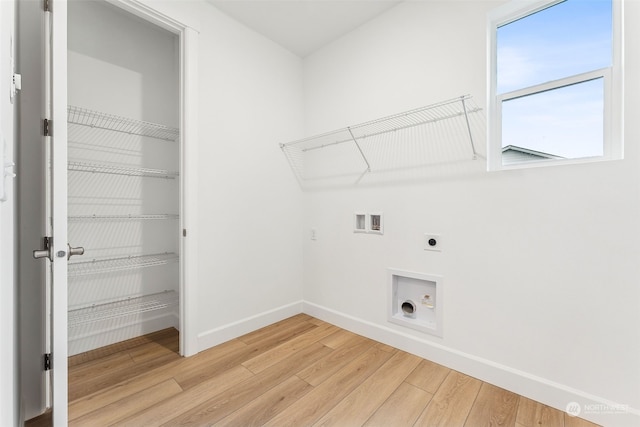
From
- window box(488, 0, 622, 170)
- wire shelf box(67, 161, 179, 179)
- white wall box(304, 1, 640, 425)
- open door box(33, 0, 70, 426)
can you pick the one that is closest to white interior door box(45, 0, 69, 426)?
open door box(33, 0, 70, 426)

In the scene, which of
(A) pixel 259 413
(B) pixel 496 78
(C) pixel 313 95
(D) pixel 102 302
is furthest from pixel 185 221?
(B) pixel 496 78

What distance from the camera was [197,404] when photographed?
57.9 inches

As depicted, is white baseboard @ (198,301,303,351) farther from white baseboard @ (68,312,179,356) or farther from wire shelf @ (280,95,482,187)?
wire shelf @ (280,95,482,187)

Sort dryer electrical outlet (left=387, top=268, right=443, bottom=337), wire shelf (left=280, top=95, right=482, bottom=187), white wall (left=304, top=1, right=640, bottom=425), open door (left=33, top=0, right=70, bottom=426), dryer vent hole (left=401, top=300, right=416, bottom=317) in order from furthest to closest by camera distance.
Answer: dryer vent hole (left=401, top=300, right=416, bottom=317) → dryer electrical outlet (left=387, top=268, right=443, bottom=337) → wire shelf (left=280, top=95, right=482, bottom=187) → white wall (left=304, top=1, right=640, bottom=425) → open door (left=33, top=0, right=70, bottom=426)

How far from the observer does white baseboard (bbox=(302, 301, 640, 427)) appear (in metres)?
1.33

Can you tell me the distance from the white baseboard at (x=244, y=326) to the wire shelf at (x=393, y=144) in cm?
125

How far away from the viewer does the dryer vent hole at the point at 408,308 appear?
2.05m

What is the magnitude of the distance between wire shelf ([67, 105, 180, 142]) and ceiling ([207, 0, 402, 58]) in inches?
41.3

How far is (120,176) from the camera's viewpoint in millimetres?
2162

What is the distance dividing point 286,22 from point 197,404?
108 inches

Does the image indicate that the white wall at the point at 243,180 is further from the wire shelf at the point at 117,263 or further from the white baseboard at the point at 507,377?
the white baseboard at the point at 507,377

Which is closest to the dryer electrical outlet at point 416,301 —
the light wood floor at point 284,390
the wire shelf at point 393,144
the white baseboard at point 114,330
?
the light wood floor at point 284,390

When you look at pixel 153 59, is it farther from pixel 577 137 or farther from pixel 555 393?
pixel 555 393

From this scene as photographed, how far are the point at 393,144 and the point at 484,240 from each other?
0.92 meters
